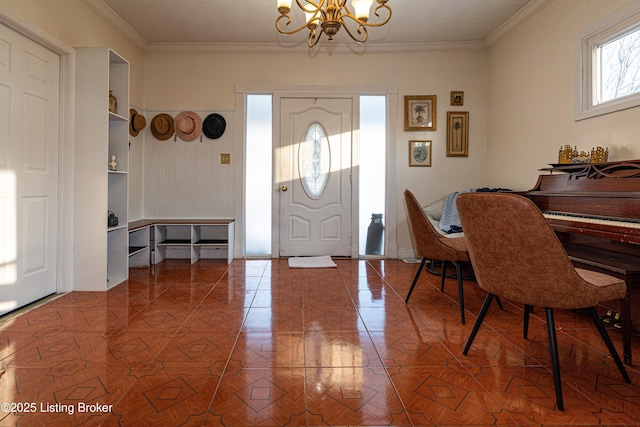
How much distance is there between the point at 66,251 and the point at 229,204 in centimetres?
205

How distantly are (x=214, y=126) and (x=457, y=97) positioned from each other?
10.8 ft

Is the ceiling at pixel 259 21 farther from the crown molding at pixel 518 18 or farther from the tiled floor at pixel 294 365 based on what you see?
the tiled floor at pixel 294 365

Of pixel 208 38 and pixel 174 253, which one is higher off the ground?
pixel 208 38

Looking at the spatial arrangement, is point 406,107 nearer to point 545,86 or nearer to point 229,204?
point 545,86

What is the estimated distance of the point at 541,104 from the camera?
12.5 ft

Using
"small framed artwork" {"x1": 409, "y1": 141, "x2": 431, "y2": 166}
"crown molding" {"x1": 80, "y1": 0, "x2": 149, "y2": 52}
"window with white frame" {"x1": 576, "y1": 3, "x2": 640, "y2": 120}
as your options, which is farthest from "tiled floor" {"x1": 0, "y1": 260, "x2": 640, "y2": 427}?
A: "crown molding" {"x1": 80, "y1": 0, "x2": 149, "y2": 52}

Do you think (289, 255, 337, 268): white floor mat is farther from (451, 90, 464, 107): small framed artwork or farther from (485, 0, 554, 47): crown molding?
(485, 0, 554, 47): crown molding

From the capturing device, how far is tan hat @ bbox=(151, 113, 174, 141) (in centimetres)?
488

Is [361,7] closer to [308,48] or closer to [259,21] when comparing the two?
[259,21]

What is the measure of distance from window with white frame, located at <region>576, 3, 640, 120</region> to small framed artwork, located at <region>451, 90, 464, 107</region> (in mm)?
1789

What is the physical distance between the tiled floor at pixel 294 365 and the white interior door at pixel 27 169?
28cm

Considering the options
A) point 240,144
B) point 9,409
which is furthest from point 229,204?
point 9,409

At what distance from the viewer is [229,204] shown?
5004mm

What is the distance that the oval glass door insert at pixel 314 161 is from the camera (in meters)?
5.05
